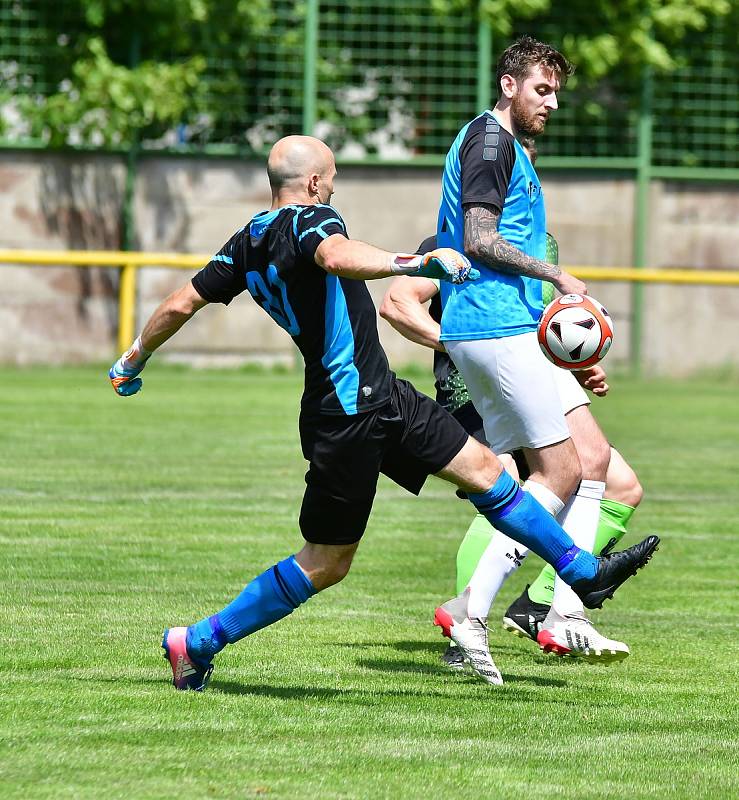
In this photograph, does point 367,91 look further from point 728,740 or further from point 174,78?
point 728,740

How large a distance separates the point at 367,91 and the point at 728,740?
17379 millimetres

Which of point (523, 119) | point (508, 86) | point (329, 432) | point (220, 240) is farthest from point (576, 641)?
point (220, 240)

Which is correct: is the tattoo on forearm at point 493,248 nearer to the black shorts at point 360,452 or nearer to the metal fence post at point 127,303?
the black shorts at point 360,452

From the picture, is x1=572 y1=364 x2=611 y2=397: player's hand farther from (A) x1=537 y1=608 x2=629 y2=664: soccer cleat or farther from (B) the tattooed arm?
(A) x1=537 y1=608 x2=629 y2=664: soccer cleat

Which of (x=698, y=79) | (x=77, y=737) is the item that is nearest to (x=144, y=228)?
(x=698, y=79)

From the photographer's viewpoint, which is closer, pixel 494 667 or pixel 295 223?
pixel 295 223

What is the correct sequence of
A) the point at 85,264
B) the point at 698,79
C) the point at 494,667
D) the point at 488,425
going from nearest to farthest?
the point at 494,667 → the point at 488,425 → the point at 85,264 → the point at 698,79

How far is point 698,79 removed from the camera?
2183 cm

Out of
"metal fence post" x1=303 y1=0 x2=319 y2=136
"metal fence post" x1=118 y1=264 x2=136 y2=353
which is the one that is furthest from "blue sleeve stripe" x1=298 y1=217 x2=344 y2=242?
"metal fence post" x1=303 y1=0 x2=319 y2=136

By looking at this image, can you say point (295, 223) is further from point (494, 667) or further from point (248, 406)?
point (248, 406)

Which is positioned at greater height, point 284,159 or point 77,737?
point 284,159

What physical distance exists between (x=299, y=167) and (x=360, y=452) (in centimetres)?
93

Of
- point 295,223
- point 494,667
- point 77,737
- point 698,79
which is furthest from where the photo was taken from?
point 698,79

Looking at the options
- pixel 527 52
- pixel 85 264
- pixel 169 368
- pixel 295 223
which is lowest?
pixel 169 368
